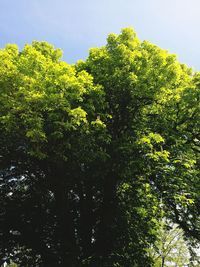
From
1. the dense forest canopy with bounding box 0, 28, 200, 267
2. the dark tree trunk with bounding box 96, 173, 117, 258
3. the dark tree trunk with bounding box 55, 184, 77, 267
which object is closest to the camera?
the dense forest canopy with bounding box 0, 28, 200, 267

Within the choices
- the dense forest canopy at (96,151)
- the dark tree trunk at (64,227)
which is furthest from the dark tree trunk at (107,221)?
the dark tree trunk at (64,227)

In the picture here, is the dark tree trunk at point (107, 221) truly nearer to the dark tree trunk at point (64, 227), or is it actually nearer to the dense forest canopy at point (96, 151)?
the dense forest canopy at point (96, 151)

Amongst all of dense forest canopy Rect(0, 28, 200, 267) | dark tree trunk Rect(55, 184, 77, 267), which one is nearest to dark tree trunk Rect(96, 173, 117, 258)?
dense forest canopy Rect(0, 28, 200, 267)

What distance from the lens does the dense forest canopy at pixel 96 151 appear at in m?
14.1

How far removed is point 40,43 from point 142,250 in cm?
1396

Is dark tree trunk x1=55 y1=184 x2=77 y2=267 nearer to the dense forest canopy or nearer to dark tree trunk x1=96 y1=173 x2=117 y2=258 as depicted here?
the dense forest canopy

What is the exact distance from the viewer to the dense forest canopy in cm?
1411

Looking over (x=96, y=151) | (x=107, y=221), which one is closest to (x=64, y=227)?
(x=107, y=221)

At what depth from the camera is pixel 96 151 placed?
1510 centimetres

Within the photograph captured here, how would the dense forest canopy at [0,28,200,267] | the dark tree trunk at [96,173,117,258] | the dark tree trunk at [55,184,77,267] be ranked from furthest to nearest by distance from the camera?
the dark tree trunk at [96,173,117,258] → the dark tree trunk at [55,184,77,267] → the dense forest canopy at [0,28,200,267]

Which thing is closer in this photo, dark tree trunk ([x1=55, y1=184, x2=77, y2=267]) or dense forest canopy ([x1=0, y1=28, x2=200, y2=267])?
dense forest canopy ([x1=0, y1=28, x2=200, y2=267])

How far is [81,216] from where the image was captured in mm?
20391

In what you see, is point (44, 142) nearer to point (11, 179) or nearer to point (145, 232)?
point (11, 179)

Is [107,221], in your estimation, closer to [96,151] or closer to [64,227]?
[64,227]
